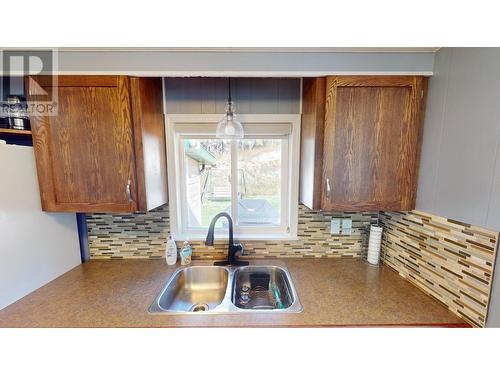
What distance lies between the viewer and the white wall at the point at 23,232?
99cm

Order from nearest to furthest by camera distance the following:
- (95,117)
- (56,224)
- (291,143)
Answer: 1. (95,117)
2. (56,224)
3. (291,143)

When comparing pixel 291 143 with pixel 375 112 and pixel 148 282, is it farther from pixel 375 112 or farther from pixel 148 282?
pixel 148 282

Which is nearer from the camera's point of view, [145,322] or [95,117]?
[145,322]

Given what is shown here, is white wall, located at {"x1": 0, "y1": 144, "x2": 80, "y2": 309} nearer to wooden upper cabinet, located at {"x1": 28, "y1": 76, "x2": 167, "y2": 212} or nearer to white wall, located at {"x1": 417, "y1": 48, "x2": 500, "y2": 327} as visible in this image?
wooden upper cabinet, located at {"x1": 28, "y1": 76, "x2": 167, "y2": 212}

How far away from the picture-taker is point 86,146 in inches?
43.7

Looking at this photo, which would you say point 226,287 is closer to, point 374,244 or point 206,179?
point 206,179

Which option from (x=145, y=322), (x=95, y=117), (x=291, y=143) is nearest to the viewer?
(x=145, y=322)

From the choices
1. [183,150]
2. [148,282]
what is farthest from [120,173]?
[148,282]

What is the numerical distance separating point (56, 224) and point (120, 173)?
1.79ft

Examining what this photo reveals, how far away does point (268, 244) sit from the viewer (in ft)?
4.99

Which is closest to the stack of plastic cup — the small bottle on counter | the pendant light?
the pendant light

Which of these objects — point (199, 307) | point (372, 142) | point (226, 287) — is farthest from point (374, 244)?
point (199, 307)

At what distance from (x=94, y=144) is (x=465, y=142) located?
1708mm

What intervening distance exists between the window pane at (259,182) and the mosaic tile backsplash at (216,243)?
188mm
